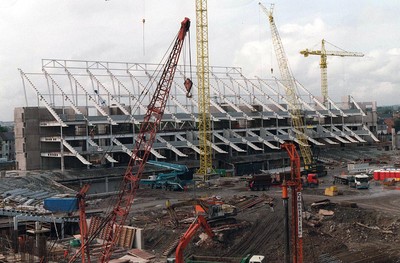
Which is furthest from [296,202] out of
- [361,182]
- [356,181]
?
[356,181]

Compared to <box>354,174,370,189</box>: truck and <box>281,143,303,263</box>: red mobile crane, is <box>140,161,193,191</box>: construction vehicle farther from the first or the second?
<box>281,143,303,263</box>: red mobile crane

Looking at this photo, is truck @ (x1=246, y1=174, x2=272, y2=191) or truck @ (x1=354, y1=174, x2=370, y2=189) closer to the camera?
truck @ (x1=354, y1=174, x2=370, y2=189)

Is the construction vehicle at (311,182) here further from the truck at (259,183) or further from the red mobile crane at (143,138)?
the red mobile crane at (143,138)

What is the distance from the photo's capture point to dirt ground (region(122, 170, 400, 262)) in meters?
27.5

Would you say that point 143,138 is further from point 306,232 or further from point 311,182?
point 311,182

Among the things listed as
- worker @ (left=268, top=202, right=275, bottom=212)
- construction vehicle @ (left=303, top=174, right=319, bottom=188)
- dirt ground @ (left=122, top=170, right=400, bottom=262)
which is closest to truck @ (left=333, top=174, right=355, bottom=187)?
construction vehicle @ (left=303, top=174, right=319, bottom=188)

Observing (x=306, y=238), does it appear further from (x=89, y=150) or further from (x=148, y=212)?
(x=89, y=150)

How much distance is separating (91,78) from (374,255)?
147 feet

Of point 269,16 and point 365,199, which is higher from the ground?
point 269,16

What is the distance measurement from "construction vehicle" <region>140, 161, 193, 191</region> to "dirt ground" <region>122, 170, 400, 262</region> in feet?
31.4

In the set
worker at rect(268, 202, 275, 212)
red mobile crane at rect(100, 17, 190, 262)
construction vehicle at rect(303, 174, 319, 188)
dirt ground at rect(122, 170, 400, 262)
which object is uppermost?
red mobile crane at rect(100, 17, 190, 262)

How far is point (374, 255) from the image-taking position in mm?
26844

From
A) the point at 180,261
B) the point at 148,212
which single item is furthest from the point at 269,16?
the point at 180,261

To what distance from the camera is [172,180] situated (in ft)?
172
